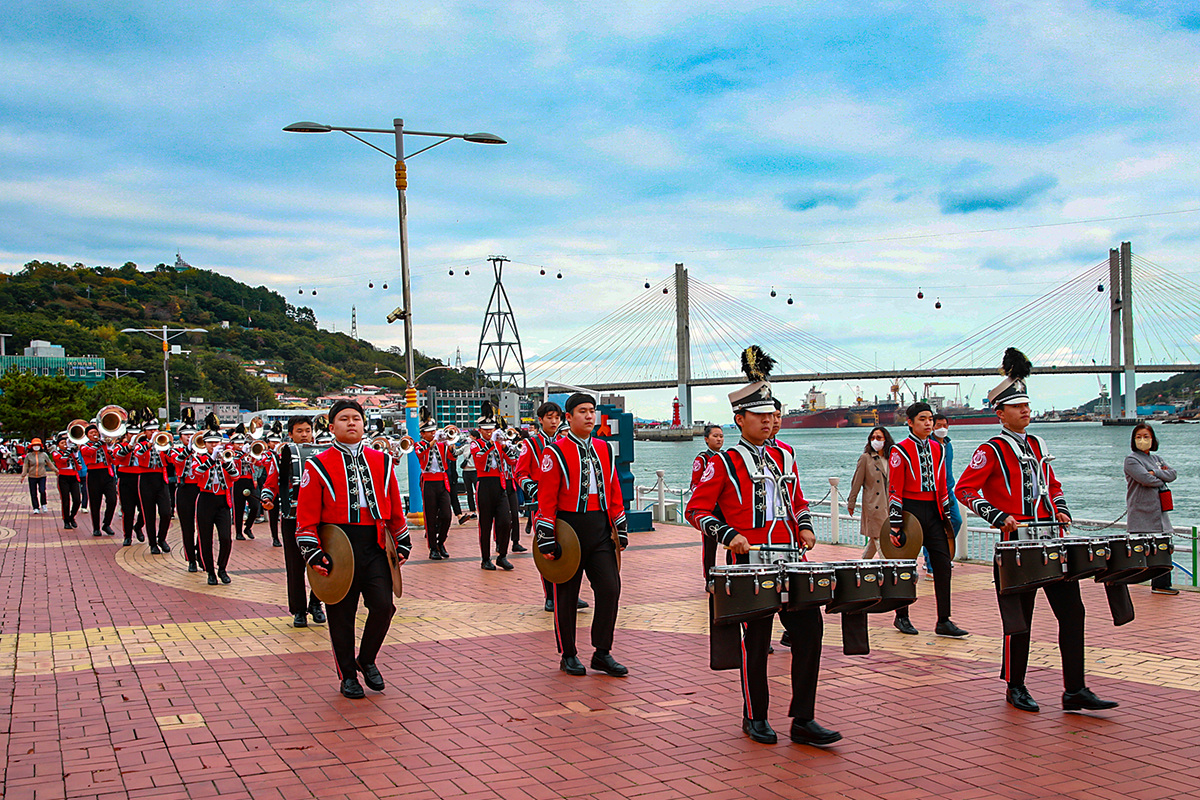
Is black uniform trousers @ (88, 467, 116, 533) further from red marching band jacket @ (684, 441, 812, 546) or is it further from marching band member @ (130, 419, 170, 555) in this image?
red marching band jacket @ (684, 441, 812, 546)

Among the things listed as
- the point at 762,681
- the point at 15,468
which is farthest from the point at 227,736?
the point at 15,468

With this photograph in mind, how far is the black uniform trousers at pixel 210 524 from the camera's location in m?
11.1

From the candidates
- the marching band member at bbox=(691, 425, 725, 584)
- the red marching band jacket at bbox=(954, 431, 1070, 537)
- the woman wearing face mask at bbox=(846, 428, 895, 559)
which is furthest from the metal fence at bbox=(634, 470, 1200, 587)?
the red marching band jacket at bbox=(954, 431, 1070, 537)

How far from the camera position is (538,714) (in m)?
5.77

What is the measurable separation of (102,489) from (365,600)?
14006 mm

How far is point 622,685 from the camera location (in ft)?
21.2

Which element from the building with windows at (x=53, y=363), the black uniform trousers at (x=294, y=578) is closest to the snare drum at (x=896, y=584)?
the black uniform trousers at (x=294, y=578)

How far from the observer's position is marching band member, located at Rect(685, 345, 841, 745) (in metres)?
5.12

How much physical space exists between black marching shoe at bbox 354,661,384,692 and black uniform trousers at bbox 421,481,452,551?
6.83 metres

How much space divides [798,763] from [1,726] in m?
4.39

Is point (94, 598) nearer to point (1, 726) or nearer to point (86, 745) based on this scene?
point (1, 726)

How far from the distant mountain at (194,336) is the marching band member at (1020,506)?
280 feet

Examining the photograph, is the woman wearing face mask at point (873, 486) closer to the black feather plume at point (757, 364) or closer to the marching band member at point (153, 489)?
the black feather plume at point (757, 364)

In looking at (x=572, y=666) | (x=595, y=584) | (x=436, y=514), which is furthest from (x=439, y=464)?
(x=572, y=666)
